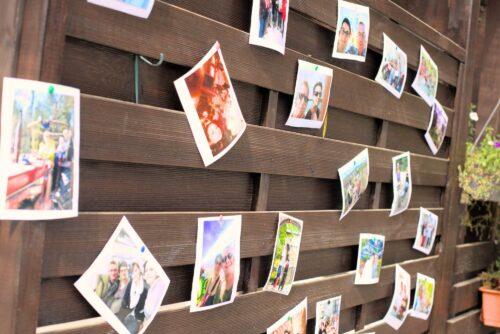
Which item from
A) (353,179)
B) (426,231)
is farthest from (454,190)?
(353,179)

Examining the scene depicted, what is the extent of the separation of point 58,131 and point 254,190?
2.64 feet

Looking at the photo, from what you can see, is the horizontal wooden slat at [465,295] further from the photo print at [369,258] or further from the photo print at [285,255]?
the photo print at [285,255]

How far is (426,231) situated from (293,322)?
1306mm

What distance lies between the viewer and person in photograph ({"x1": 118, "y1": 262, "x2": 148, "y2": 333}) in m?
1.48

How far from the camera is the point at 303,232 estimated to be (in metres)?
2.21

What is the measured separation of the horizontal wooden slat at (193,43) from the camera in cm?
137

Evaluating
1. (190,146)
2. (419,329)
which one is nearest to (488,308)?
(419,329)

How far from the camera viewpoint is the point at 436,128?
10.8 ft

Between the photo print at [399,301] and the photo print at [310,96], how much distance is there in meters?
1.04

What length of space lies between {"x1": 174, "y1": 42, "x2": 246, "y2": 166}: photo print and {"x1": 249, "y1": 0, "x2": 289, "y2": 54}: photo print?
0.18 m

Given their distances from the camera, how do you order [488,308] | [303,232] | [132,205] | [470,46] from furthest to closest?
[488,308] < [470,46] < [303,232] < [132,205]

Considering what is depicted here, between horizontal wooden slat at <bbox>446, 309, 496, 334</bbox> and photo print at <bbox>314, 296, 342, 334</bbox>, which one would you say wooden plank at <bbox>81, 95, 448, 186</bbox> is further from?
horizontal wooden slat at <bbox>446, 309, 496, 334</bbox>

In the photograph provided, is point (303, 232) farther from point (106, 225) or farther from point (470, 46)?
point (470, 46)

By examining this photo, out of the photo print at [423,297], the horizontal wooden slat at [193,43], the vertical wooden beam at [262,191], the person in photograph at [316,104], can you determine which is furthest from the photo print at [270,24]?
the photo print at [423,297]
